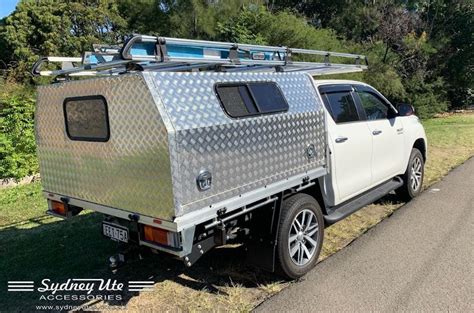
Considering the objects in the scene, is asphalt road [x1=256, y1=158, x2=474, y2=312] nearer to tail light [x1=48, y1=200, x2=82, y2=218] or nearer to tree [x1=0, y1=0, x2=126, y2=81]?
Result: tail light [x1=48, y1=200, x2=82, y2=218]

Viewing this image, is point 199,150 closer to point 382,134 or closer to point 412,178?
point 382,134

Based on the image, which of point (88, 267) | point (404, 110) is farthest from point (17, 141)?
point (404, 110)

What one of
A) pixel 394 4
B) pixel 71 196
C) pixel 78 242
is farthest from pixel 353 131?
pixel 394 4

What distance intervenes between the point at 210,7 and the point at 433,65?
16.1 metres

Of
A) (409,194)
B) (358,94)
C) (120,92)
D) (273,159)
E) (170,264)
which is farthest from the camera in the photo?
(409,194)

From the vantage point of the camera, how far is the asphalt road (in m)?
3.56

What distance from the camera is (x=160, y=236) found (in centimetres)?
309

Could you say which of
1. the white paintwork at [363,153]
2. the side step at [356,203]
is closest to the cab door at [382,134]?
the white paintwork at [363,153]

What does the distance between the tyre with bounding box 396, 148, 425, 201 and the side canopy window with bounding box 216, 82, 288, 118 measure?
3352mm

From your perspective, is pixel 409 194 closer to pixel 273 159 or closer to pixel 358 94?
pixel 358 94

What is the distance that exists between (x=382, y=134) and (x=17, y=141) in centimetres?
731

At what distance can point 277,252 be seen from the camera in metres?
3.78

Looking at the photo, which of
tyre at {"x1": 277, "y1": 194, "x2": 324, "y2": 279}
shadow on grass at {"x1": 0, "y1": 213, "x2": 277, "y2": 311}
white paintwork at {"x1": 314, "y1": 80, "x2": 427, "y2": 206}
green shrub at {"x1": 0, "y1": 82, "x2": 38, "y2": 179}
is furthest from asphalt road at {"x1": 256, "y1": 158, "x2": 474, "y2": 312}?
green shrub at {"x1": 0, "y1": 82, "x2": 38, "y2": 179}

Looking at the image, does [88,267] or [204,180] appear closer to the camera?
[204,180]
